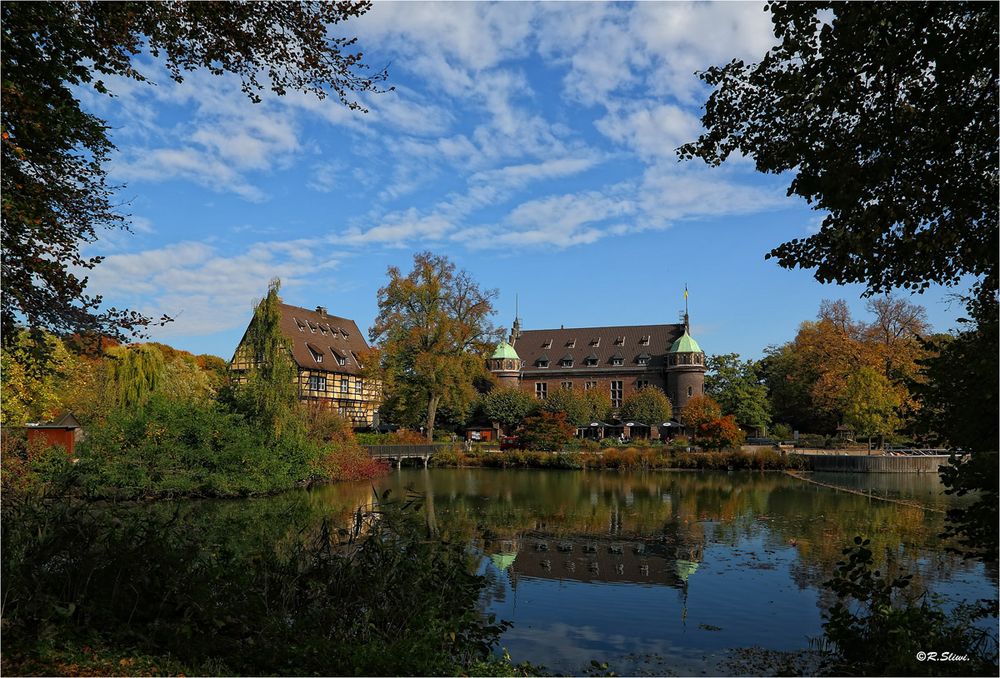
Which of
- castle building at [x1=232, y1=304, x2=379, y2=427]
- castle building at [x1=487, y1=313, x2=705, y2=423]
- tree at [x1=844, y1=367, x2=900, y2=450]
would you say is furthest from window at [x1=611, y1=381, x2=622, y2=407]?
tree at [x1=844, y1=367, x2=900, y2=450]

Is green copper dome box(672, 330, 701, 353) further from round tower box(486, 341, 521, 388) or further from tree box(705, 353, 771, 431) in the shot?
round tower box(486, 341, 521, 388)

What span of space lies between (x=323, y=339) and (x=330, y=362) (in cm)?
242

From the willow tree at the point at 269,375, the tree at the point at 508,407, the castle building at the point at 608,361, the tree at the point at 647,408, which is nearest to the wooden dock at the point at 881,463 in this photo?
the tree at the point at 647,408

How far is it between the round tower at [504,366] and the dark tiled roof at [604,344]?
4.37 metres

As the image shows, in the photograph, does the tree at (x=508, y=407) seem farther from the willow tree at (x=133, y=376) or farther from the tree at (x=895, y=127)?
the tree at (x=895, y=127)

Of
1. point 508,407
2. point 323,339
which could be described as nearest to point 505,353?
point 508,407

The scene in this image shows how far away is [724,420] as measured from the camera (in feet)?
143

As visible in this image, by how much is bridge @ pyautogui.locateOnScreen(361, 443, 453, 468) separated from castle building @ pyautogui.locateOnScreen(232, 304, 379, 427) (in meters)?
10.3

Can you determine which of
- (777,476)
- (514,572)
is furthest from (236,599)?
(777,476)

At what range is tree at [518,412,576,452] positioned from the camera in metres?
44.8

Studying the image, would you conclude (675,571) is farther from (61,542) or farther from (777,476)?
(777,476)

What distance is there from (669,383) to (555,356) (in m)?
13.2

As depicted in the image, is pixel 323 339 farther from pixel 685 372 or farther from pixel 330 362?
pixel 685 372

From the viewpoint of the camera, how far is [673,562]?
13.6 meters
